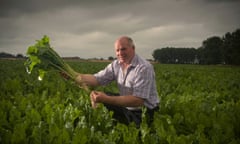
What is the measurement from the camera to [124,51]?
3904 mm

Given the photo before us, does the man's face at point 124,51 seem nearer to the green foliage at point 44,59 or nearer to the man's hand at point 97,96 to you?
the man's hand at point 97,96

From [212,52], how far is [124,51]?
67.6m

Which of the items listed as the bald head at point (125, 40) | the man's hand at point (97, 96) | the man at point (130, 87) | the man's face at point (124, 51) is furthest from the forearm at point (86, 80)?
the bald head at point (125, 40)

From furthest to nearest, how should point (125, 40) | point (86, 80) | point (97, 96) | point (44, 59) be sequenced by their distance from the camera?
point (86, 80)
point (44, 59)
point (125, 40)
point (97, 96)

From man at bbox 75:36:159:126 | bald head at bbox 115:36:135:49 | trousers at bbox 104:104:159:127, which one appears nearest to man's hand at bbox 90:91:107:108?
man at bbox 75:36:159:126

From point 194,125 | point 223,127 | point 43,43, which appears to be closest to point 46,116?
point 43,43

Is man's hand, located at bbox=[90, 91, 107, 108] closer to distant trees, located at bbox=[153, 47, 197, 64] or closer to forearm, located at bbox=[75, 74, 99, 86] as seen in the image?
forearm, located at bbox=[75, 74, 99, 86]

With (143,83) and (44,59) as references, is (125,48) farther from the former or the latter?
(44,59)

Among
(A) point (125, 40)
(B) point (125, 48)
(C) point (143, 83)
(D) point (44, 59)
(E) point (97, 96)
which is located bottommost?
(E) point (97, 96)

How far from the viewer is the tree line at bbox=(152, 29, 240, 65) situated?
56344 mm

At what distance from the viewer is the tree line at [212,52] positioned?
5634cm

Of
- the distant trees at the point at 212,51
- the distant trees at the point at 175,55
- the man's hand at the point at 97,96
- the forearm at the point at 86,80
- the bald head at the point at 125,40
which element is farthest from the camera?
the distant trees at the point at 175,55

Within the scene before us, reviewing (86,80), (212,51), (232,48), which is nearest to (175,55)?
(212,51)

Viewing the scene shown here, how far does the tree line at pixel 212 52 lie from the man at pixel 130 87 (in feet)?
170
